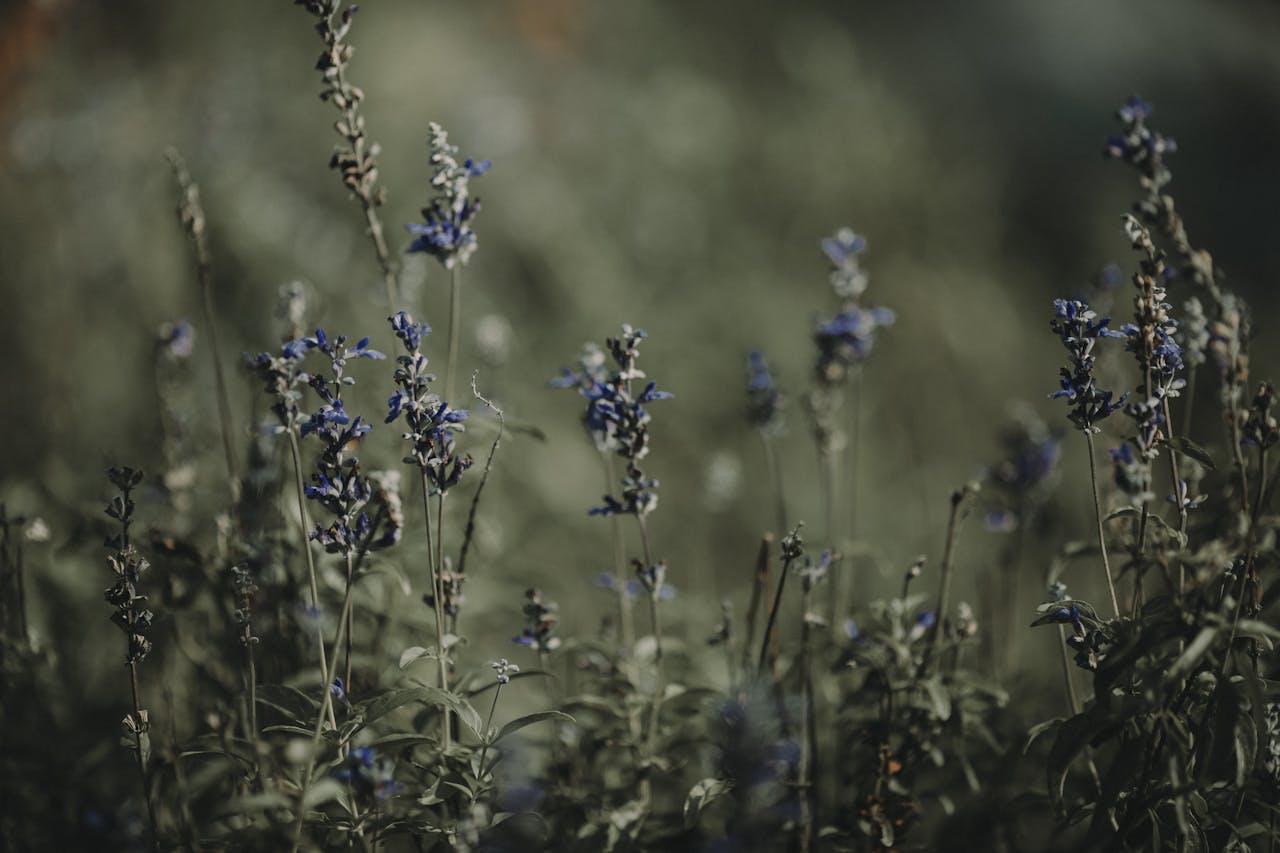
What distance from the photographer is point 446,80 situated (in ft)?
28.7

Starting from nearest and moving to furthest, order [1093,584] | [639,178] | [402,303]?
[402,303], [1093,584], [639,178]

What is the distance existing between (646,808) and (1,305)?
17.3 feet

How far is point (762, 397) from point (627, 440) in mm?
1010

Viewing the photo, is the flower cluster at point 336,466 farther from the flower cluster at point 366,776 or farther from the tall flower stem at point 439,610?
the flower cluster at point 366,776

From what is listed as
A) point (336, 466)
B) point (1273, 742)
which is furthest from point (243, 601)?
point (1273, 742)

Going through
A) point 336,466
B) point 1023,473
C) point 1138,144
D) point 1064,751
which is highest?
point 1138,144

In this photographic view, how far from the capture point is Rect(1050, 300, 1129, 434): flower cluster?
1977mm

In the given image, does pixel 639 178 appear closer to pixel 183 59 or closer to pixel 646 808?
pixel 183 59

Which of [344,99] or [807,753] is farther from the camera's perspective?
[807,753]

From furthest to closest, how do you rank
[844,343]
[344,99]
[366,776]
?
[844,343] → [344,99] → [366,776]

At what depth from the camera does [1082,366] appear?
6.54ft

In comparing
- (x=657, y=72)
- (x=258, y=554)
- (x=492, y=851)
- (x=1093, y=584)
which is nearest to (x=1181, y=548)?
(x=492, y=851)

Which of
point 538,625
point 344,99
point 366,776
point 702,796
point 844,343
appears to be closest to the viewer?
point 366,776

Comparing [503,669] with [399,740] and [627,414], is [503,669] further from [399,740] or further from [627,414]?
[627,414]
